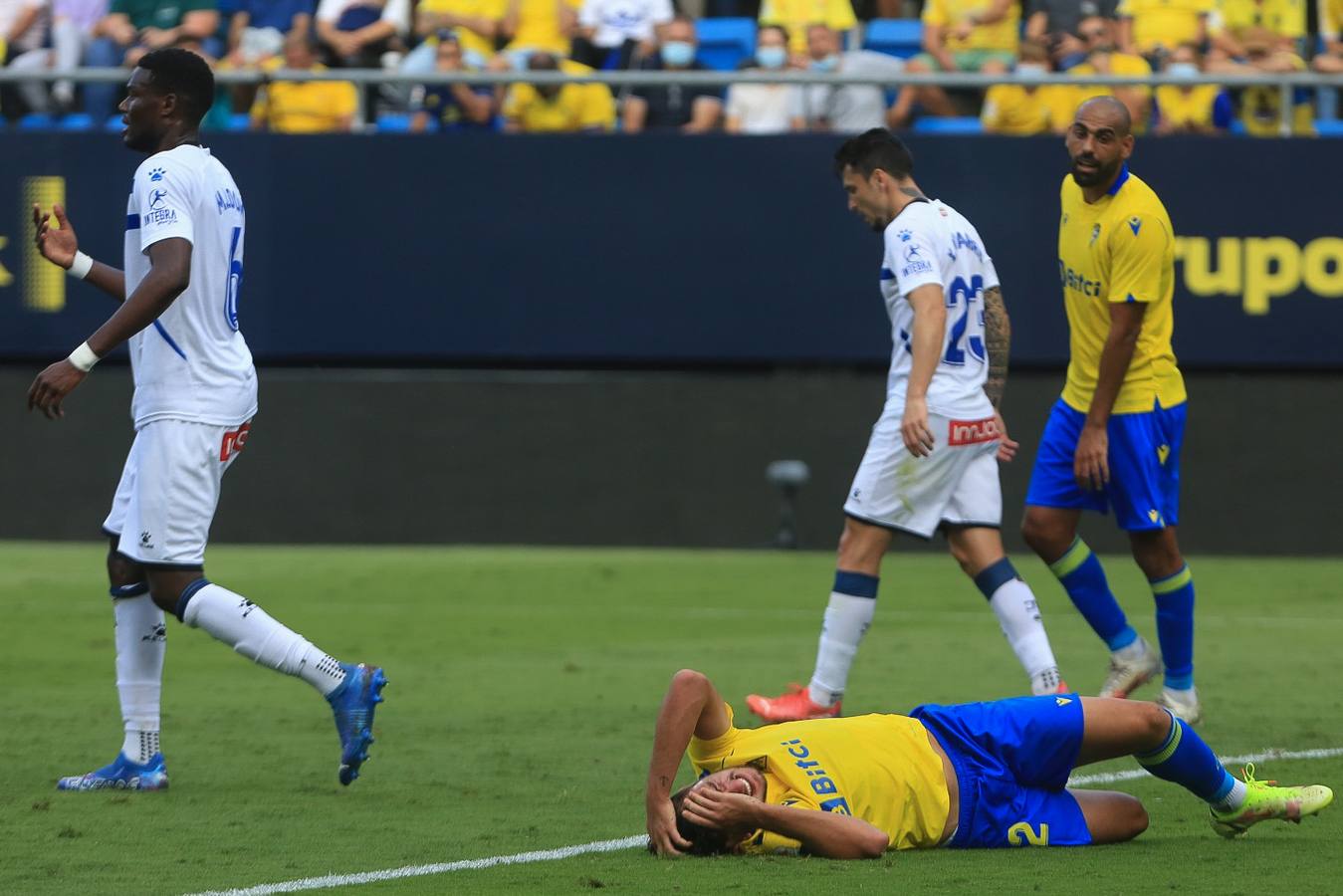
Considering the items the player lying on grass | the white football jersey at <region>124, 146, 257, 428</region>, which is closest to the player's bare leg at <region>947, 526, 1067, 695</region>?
the player lying on grass

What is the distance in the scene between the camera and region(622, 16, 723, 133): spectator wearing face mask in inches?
639

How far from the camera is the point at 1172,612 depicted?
27.3ft

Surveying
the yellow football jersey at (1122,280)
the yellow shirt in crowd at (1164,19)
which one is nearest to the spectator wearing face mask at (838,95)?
the yellow shirt in crowd at (1164,19)

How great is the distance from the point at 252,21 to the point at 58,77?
1714 mm

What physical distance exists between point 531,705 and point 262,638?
7.99 feet

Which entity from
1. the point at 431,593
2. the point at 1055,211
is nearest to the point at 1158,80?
the point at 1055,211

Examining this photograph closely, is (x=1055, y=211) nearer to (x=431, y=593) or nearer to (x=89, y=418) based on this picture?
(x=431, y=593)

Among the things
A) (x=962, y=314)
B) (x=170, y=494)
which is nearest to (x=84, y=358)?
(x=170, y=494)

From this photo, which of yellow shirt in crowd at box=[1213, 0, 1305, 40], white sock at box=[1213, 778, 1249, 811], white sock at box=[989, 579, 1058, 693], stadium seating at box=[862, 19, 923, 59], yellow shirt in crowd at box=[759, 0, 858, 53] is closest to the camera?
white sock at box=[1213, 778, 1249, 811]

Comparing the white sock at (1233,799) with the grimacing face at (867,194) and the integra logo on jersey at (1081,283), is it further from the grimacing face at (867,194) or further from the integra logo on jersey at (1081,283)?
the grimacing face at (867,194)

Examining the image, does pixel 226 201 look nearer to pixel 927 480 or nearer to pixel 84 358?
pixel 84 358

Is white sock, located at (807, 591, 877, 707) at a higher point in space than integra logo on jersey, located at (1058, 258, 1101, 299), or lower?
lower

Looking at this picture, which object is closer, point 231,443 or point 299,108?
point 231,443

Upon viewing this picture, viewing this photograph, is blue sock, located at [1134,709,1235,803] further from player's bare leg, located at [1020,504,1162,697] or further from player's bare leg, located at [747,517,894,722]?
player's bare leg, located at [1020,504,1162,697]
